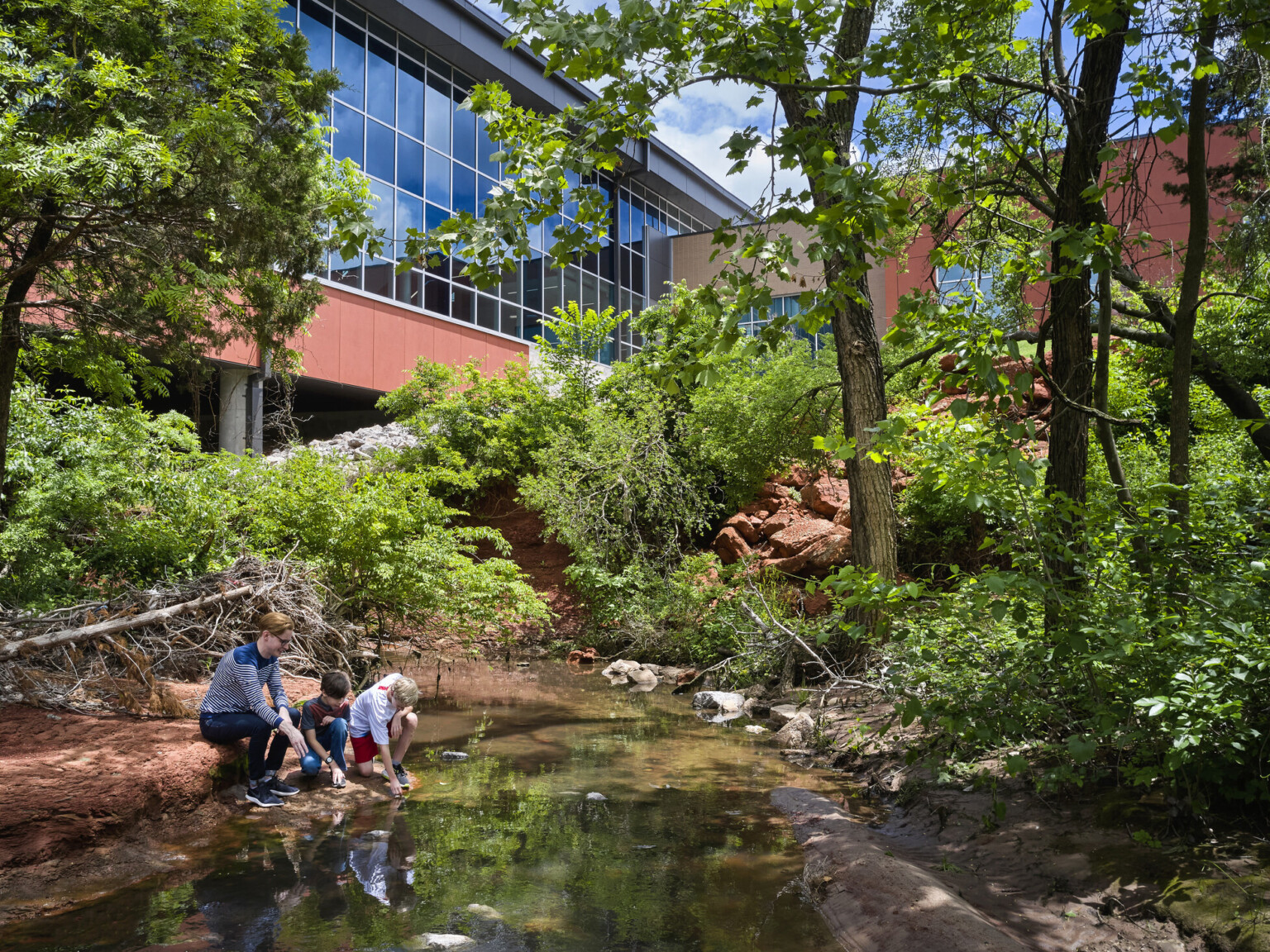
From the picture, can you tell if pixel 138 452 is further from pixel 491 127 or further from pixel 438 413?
pixel 438 413

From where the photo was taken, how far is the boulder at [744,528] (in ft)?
54.2

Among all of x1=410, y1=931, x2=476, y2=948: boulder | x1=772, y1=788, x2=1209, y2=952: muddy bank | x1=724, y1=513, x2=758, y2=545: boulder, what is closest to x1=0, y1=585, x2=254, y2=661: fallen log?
x1=410, y1=931, x2=476, y2=948: boulder

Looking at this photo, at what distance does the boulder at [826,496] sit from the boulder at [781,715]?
609cm

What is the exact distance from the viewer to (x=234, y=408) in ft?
64.6

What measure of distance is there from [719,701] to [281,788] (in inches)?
220

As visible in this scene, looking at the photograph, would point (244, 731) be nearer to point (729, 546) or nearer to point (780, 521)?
point (729, 546)

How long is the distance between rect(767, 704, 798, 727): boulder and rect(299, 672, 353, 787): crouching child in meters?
4.59

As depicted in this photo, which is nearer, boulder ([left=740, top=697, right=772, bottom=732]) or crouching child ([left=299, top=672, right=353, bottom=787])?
crouching child ([left=299, top=672, right=353, bottom=787])

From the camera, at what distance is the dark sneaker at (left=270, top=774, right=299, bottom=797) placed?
6.39 meters

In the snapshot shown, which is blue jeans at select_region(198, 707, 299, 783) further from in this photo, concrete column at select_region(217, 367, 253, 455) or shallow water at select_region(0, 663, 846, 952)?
concrete column at select_region(217, 367, 253, 455)

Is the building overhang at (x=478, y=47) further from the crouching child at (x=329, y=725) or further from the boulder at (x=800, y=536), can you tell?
the crouching child at (x=329, y=725)

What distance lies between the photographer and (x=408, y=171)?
24.7 meters

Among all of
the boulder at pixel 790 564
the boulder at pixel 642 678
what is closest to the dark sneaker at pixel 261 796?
the boulder at pixel 642 678

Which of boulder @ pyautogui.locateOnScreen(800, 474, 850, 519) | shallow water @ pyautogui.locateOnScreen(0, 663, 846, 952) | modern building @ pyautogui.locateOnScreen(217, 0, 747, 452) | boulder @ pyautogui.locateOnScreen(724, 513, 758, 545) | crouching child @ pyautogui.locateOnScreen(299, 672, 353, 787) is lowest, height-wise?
shallow water @ pyautogui.locateOnScreen(0, 663, 846, 952)
